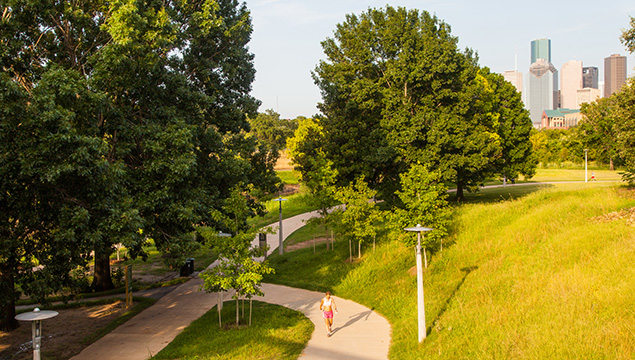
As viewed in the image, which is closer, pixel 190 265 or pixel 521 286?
pixel 521 286

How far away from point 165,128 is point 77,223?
503 cm

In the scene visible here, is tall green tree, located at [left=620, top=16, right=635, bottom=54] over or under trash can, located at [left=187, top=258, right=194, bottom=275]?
over

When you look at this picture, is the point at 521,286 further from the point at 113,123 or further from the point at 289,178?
the point at 289,178

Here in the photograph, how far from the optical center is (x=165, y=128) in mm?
15367

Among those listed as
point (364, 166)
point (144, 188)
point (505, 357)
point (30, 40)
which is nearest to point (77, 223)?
point (144, 188)

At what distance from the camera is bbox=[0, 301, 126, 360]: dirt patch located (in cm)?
1299

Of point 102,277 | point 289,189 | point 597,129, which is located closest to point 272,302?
point 102,277

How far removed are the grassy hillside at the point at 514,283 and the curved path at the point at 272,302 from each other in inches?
27.9

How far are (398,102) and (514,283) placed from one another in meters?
17.0

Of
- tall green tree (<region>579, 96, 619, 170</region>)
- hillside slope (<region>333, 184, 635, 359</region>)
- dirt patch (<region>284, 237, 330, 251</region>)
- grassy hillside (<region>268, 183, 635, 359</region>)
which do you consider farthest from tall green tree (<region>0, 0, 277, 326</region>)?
tall green tree (<region>579, 96, 619, 170</region>)

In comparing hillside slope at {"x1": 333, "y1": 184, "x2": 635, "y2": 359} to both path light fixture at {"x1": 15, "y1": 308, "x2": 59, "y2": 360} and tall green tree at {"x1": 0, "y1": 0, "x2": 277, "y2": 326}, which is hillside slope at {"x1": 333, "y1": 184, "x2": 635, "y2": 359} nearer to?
tall green tree at {"x1": 0, "y1": 0, "x2": 277, "y2": 326}

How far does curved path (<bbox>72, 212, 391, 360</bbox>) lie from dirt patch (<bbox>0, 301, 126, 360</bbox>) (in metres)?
0.76

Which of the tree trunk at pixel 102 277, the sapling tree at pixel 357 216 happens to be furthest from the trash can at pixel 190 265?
the sapling tree at pixel 357 216

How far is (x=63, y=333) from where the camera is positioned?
14.6 m
